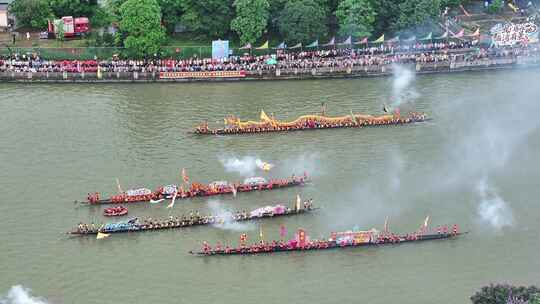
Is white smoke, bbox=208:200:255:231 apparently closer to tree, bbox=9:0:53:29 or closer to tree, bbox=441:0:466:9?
tree, bbox=9:0:53:29

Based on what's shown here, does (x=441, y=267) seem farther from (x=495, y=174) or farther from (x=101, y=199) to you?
(x=101, y=199)

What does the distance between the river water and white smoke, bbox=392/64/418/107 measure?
1.03ft

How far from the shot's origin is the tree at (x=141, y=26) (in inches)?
3280

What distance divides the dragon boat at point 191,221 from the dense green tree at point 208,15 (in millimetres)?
31392

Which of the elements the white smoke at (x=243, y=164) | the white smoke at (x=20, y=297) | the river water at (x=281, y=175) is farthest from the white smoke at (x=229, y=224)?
the white smoke at (x=20, y=297)

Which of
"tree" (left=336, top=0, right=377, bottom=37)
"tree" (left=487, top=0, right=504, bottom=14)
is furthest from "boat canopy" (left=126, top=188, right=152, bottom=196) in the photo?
"tree" (left=487, top=0, right=504, bottom=14)

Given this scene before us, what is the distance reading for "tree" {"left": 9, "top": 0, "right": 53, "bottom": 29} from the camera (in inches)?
3447

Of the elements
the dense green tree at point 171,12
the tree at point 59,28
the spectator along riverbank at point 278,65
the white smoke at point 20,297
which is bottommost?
the white smoke at point 20,297

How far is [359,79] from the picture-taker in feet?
273

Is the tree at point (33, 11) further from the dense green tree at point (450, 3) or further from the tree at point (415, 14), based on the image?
the dense green tree at point (450, 3)

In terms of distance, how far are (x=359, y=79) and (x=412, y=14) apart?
9319 millimetres

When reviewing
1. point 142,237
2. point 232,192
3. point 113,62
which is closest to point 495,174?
point 232,192

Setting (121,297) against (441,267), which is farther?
(441,267)

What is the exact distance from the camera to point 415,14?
8650 cm
